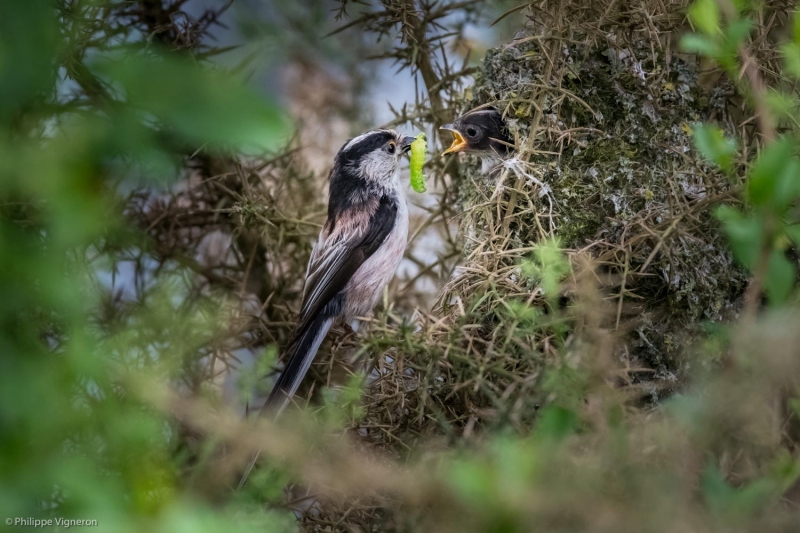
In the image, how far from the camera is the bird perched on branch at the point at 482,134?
3.06 m

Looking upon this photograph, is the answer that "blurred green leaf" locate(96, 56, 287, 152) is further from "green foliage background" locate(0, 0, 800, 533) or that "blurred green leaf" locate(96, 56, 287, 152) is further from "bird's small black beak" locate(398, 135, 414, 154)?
"bird's small black beak" locate(398, 135, 414, 154)

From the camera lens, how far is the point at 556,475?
1.19 metres

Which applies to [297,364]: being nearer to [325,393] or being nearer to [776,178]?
[325,393]

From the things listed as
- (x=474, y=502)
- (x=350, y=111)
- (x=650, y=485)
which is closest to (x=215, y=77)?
(x=474, y=502)

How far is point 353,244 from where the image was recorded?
3414 mm

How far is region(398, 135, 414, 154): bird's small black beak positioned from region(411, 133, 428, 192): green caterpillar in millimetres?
107

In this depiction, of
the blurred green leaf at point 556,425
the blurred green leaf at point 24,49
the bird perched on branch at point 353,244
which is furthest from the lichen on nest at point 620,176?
the blurred green leaf at point 24,49

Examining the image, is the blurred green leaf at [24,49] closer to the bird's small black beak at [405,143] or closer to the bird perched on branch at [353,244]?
the bird perched on branch at [353,244]

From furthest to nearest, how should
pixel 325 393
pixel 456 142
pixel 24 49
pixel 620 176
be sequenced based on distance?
1. pixel 456 142
2. pixel 620 176
3. pixel 325 393
4. pixel 24 49

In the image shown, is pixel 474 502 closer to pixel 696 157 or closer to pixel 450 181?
pixel 696 157

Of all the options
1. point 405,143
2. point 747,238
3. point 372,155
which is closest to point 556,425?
point 747,238

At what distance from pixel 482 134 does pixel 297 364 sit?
1303 mm

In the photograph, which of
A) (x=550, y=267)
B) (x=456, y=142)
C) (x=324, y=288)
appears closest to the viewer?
(x=550, y=267)

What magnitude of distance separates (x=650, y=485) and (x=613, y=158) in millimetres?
1872
